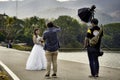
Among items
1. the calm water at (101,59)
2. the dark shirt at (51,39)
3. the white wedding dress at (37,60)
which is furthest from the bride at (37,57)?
the calm water at (101,59)

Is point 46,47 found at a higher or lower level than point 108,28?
higher

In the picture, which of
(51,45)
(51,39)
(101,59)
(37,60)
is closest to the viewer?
(51,45)

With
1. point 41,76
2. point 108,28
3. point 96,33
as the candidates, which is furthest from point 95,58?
point 108,28

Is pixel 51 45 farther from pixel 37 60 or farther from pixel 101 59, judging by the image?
pixel 101 59

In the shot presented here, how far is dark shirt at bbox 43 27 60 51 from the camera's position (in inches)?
615

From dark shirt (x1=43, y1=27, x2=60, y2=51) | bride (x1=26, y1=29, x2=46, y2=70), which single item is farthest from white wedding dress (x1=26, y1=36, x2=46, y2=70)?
dark shirt (x1=43, y1=27, x2=60, y2=51)

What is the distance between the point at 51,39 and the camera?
51.7ft

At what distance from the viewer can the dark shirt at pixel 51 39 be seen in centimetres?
1562

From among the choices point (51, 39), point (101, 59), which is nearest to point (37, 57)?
point (51, 39)

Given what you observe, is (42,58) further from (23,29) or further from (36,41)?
(23,29)

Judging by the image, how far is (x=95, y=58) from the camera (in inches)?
610

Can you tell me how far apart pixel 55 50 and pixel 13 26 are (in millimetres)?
144404

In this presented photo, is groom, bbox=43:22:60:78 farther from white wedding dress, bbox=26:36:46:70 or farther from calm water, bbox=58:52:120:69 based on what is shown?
calm water, bbox=58:52:120:69

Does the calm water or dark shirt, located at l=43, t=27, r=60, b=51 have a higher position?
dark shirt, located at l=43, t=27, r=60, b=51
